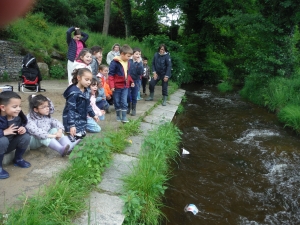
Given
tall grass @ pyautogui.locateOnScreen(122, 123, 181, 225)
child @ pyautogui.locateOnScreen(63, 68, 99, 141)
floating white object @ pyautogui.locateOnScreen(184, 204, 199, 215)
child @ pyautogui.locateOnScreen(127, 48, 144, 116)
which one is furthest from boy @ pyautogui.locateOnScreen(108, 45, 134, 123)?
floating white object @ pyautogui.locateOnScreen(184, 204, 199, 215)

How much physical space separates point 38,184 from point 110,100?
369 centimetres

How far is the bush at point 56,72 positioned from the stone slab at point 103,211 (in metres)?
7.88

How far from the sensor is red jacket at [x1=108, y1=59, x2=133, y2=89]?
5164mm

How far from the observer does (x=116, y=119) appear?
5.51 metres

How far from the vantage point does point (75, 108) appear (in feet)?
13.3

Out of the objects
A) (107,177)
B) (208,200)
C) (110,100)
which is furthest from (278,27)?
(107,177)

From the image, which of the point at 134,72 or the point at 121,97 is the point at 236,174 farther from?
the point at 134,72

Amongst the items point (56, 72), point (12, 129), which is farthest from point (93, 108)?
point (56, 72)

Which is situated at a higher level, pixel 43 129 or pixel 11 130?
pixel 11 130

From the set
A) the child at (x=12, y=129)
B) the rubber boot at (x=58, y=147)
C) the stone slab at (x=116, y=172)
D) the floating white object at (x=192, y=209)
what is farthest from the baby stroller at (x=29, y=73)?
the floating white object at (x=192, y=209)

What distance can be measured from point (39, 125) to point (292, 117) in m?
5.95

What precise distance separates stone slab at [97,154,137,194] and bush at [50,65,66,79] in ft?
22.9

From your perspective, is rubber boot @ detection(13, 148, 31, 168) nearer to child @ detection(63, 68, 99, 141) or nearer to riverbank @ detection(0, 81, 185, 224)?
riverbank @ detection(0, 81, 185, 224)

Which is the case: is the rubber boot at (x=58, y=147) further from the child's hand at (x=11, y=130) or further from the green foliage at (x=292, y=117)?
the green foliage at (x=292, y=117)
